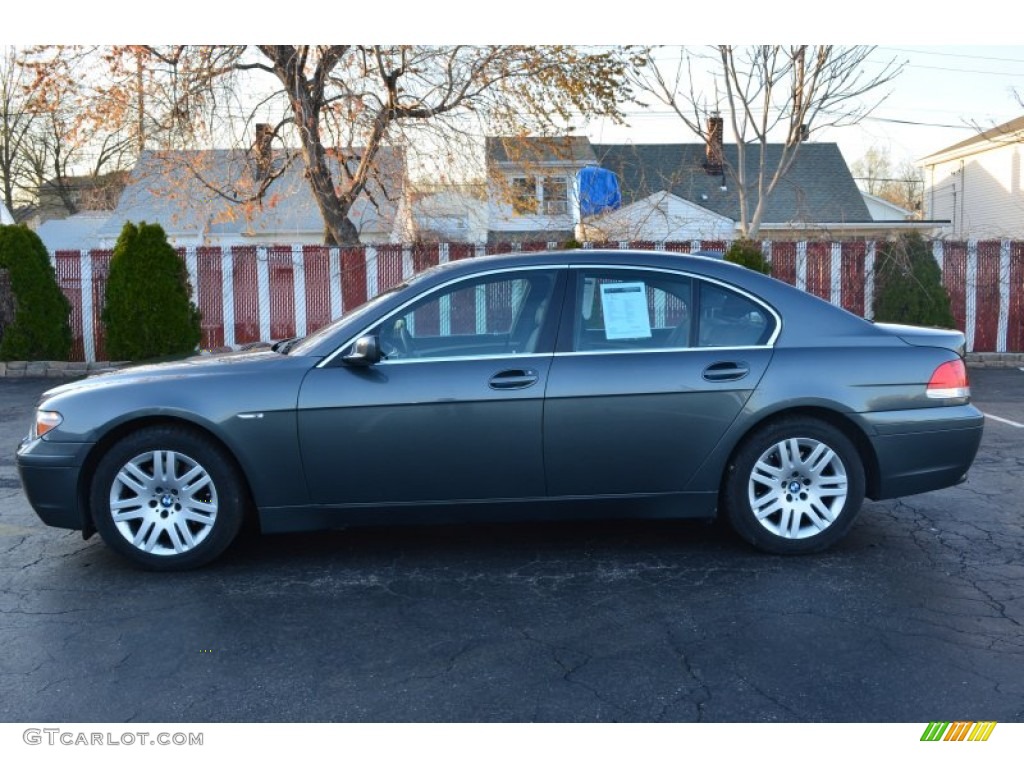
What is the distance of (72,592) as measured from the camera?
4793mm

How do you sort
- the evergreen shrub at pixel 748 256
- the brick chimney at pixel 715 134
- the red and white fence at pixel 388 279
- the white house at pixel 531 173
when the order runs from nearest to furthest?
the evergreen shrub at pixel 748 256 → the red and white fence at pixel 388 279 → the white house at pixel 531 173 → the brick chimney at pixel 715 134

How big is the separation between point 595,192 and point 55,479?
16625 mm

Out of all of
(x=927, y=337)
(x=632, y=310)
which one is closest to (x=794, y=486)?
(x=927, y=337)

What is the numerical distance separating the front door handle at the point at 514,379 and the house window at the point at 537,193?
14523 millimetres

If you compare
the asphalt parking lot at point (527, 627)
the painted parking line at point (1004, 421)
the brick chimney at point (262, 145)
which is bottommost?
the asphalt parking lot at point (527, 627)

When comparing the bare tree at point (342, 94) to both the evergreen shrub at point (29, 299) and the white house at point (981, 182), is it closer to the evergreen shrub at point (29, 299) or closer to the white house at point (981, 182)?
the evergreen shrub at point (29, 299)

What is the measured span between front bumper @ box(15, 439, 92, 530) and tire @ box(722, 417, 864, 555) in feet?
10.8

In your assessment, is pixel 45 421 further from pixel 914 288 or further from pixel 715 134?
pixel 715 134

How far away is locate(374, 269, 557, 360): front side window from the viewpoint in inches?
200

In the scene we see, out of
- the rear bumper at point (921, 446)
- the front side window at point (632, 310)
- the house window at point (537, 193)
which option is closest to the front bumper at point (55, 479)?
the front side window at point (632, 310)

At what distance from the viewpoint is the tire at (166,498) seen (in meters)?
4.96

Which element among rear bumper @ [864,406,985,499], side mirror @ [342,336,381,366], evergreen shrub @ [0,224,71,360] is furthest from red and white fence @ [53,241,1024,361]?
side mirror @ [342,336,381,366]

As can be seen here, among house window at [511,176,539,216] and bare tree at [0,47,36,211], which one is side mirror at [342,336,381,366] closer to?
house window at [511,176,539,216]

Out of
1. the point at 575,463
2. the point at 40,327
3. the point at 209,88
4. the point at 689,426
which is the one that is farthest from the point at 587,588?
the point at 209,88
